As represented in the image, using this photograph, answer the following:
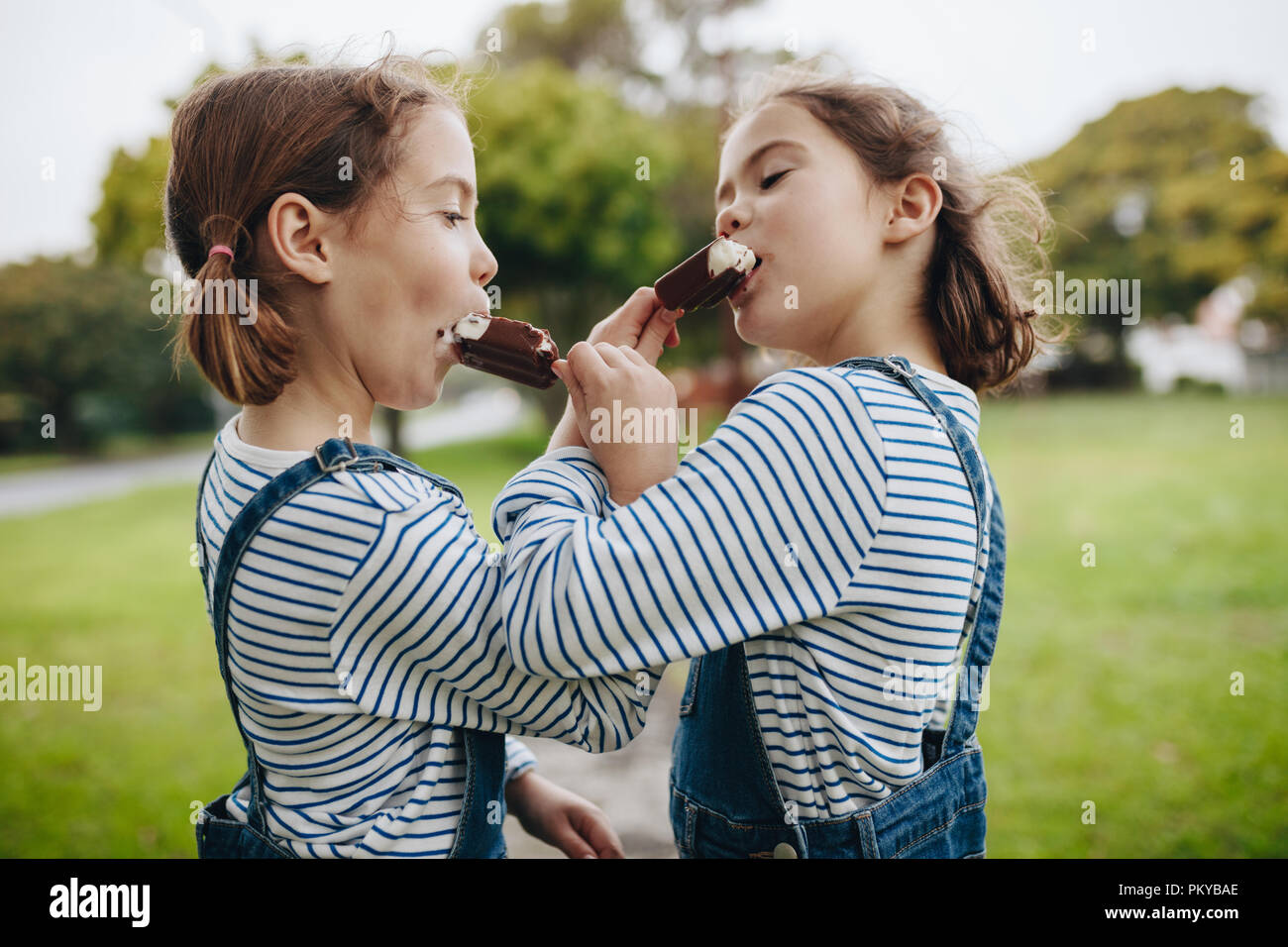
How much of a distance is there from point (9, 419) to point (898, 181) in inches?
641

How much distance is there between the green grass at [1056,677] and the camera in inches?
151

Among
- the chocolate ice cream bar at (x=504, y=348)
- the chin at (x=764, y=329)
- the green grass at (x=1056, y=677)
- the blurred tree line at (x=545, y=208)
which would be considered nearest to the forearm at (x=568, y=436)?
the chocolate ice cream bar at (x=504, y=348)

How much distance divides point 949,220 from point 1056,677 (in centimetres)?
466

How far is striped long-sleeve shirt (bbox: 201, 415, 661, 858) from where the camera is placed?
4.09 feet

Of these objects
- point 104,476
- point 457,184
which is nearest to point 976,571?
point 457,184

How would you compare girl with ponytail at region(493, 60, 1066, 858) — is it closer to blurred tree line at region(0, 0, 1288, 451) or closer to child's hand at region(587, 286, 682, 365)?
child's hand at region(587, 286, 682, 365)

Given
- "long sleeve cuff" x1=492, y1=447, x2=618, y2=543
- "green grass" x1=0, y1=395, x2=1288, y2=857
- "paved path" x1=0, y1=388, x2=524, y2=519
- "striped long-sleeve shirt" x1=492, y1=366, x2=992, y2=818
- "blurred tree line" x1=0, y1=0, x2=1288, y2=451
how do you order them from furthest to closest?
"paved path" x1=0, y1=388, x2=524, y2=519 < "blurred tree line" x1=0, y1=0, x2=1288, y2=451 < "green grass" x1=0, y1=395, x2=1288, y2=857 < "long sleeve cuff" x1=492, y1=447, x2=618, y2=543 < "striped long-sleeve shirt" x1=492, y1=366, x2=992, y2=818

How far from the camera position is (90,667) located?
6.04 m

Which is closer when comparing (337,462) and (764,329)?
(337,462)

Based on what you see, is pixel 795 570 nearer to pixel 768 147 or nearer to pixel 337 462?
pixel 337 462


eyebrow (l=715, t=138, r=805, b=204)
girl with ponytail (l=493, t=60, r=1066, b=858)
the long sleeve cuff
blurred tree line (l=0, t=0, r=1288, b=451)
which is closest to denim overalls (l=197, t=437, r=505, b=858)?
the long sleeve cuff

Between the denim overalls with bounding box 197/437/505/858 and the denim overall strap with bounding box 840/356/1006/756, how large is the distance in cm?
73

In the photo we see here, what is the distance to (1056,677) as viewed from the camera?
554 cm

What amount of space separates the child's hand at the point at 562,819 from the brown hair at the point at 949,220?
1.06m
